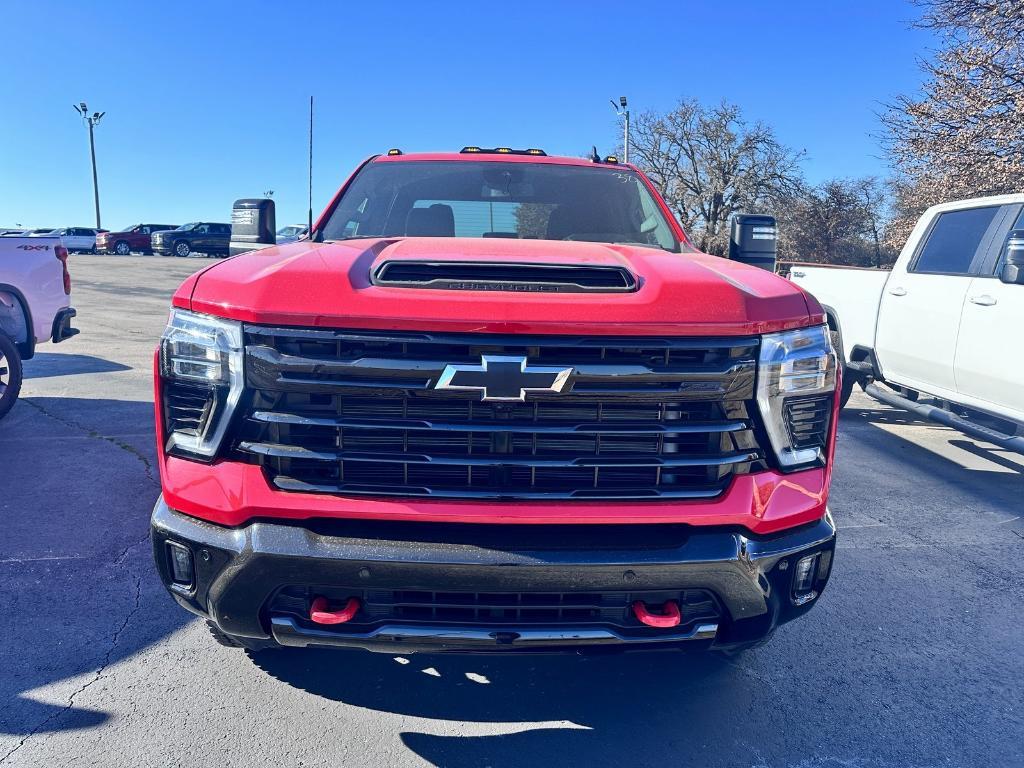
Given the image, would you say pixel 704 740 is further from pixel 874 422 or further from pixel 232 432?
pixel 874 422

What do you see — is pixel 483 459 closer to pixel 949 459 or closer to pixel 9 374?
pixel 949 459

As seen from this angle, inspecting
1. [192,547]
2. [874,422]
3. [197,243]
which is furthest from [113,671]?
[197,243]

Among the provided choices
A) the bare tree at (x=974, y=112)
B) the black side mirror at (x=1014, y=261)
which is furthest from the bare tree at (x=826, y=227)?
the black side mirror at (x=1014, y=261)

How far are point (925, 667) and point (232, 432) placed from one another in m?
2.84

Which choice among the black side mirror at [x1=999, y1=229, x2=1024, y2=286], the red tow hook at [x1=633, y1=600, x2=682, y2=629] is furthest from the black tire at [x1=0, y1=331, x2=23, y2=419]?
the black side mirror at [x1=999, y1=229, x2=1024, y2=286]

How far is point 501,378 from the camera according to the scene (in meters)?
2.17

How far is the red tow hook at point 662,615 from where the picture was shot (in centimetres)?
225

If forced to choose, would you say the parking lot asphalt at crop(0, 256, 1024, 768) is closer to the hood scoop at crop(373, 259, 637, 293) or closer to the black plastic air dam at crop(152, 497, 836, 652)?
the black plastic air dam at crop(152, 497, 836, 652)

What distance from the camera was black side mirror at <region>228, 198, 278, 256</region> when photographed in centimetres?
388

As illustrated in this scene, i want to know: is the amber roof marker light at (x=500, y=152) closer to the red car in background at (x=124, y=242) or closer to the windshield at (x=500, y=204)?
the windshield at (x=500, y=204)

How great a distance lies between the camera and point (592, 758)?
98.4 inches

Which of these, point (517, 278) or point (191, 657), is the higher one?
point (517, 278)

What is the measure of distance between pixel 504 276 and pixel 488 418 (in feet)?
1.52

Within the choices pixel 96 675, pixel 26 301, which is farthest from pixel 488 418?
pixel 26 301
